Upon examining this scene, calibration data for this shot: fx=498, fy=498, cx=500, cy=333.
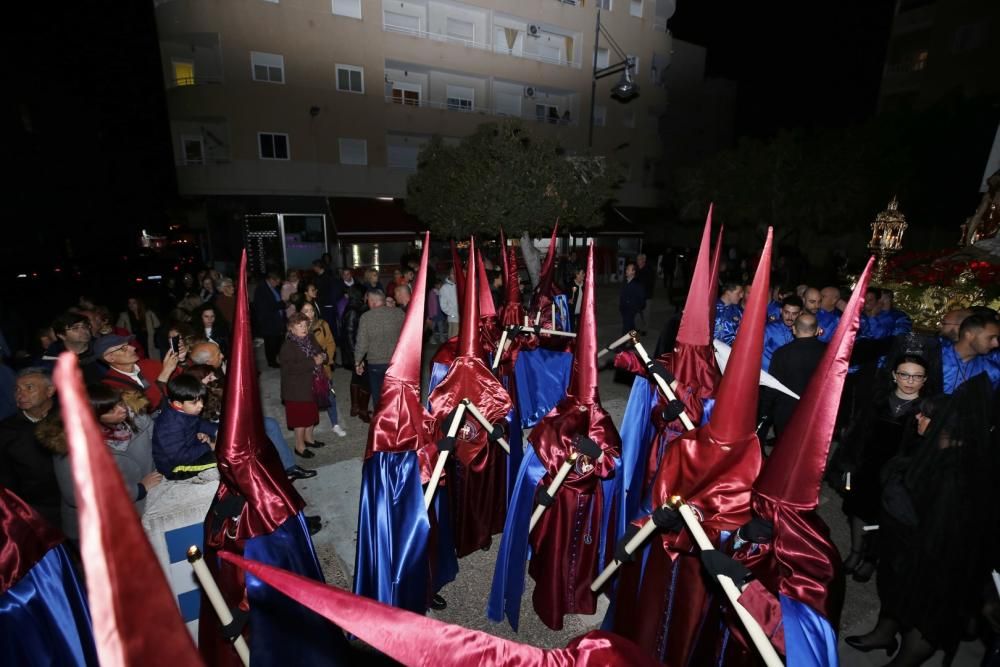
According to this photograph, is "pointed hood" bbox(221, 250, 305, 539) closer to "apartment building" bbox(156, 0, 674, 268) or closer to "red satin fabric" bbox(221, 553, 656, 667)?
"red satin fabric" bbox(221, 553, 656, 667)

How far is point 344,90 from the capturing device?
2023cm

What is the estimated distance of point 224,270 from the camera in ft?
68.2

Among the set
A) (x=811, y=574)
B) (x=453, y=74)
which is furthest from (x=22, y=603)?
(x=453, y=74)

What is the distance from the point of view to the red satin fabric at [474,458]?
13.0 feet

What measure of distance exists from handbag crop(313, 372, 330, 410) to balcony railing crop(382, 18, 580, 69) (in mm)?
19731

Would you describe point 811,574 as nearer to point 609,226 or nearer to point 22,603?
point 22,603

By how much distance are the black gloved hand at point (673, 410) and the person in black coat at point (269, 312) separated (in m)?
6.92

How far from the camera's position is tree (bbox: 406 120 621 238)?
1538cm

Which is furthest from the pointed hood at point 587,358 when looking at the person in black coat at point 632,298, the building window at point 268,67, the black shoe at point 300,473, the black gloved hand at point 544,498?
the building window at point 268,67

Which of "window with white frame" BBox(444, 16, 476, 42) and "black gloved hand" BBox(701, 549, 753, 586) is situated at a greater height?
"window with white frame" BBox(444, 16, 476, 42)

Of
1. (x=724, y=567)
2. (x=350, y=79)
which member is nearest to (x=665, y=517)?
(x=724, y=567)

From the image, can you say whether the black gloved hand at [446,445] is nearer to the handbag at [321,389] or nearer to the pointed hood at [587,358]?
the pointed hood at [587,358]

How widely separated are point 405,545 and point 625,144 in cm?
2629

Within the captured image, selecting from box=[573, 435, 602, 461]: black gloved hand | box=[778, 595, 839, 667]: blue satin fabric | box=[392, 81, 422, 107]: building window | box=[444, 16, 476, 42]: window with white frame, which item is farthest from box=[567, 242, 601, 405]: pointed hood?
box=[444, 16, 476, 42]: window with white frame
